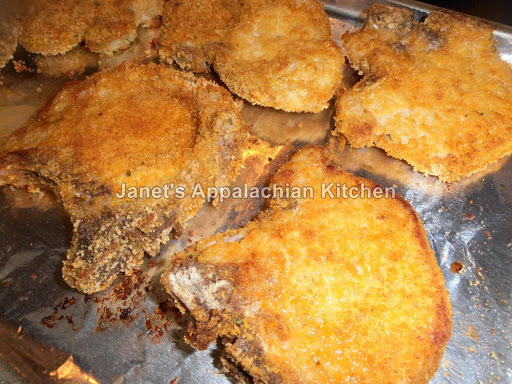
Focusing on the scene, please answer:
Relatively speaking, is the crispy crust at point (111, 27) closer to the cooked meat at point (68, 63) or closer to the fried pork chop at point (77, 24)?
the fried pork chop at point (77, 24)

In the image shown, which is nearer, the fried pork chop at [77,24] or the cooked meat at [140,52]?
the fried pork chop at [77,24]

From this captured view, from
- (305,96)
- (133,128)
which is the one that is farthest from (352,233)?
(133,128)

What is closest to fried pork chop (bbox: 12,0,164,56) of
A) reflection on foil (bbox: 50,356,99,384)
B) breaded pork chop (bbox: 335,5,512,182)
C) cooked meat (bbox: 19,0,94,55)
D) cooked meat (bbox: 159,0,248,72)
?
cooked meat (bbox: 19,0,94,55)

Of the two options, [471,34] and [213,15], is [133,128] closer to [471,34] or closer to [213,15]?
[213,15]

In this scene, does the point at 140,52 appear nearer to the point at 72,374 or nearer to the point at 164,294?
the point at 164,294

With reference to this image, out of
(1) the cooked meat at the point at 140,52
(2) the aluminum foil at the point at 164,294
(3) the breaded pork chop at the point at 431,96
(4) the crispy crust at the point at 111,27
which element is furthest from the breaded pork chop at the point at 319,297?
(4) the crispy crust at the point at 111,27
